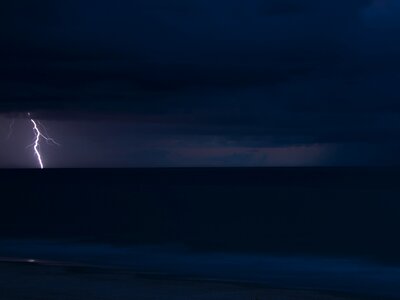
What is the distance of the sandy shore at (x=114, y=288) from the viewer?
14273mm

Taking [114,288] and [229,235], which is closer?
[114,288]

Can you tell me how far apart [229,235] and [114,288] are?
1892cm

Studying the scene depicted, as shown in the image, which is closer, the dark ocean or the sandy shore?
the sandy shore

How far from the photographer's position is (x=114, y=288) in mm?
15344

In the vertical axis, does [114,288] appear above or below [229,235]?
below

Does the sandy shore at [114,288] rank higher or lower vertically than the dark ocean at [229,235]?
lower

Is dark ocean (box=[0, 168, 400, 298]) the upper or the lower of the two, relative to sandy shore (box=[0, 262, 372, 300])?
upper

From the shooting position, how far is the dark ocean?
67.7ft

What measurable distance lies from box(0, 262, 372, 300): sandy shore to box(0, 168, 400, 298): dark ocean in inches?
70.5

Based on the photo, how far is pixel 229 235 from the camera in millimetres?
33906

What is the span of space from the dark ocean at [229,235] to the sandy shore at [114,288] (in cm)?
179

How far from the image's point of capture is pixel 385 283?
59.3ft

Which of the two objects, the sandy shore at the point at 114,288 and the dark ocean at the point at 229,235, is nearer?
the sandy shore at the point at 114,288

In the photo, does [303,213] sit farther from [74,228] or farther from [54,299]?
[54,299]
